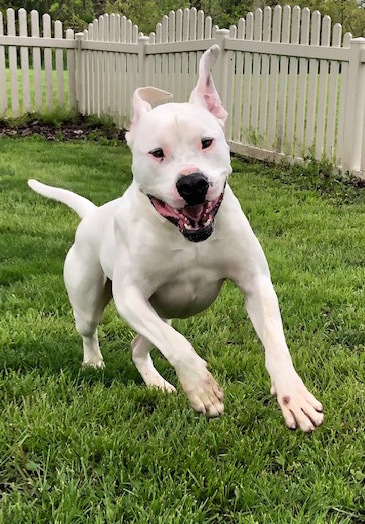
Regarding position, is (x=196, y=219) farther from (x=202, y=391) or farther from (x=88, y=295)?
(x=88, y=295)

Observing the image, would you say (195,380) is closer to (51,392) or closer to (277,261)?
(51,392)

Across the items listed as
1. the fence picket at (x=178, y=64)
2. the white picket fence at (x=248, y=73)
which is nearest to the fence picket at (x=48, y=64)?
the white picket fence at (x=248, y=73)

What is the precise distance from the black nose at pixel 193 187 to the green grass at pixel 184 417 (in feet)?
3.14

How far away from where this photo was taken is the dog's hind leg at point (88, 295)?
3469 millimetres

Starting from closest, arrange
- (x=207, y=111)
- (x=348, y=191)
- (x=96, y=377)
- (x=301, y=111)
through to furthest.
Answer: (x=207, y=111)
(x=96, y=377)
(x=348, y=191)
(x=301, y=111)

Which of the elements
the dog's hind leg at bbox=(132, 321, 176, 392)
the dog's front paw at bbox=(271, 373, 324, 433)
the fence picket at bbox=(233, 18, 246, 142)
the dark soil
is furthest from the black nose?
the dark soil

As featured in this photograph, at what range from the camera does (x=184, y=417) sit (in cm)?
302

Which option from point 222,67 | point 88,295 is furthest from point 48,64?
point 88,295

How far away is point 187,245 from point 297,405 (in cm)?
73

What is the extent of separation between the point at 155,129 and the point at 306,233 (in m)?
3.48

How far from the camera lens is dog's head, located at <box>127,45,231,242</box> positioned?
8.19 ft

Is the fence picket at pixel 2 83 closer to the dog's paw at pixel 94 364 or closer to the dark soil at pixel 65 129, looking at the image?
the dark soil at pixel 65 129

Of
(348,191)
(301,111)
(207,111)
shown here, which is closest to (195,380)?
(207,111)

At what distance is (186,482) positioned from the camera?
8.30ft
